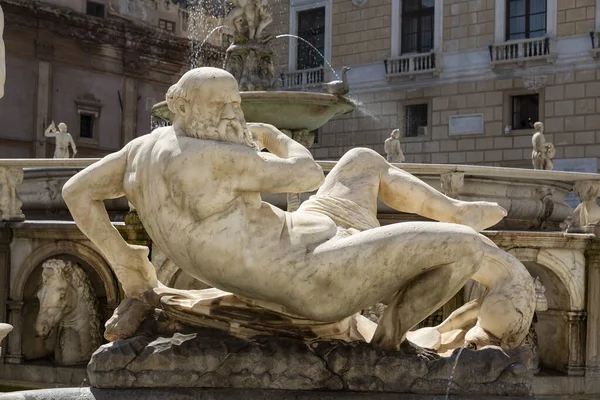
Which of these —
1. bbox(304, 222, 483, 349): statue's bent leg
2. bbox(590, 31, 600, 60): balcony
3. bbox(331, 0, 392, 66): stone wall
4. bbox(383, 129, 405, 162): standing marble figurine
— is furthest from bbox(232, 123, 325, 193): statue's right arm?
bbox(331, 0, 392, 66): stone wall

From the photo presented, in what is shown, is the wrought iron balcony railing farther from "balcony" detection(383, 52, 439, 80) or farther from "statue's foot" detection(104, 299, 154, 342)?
"statue's foot" detection(104, 299, 154, 342)

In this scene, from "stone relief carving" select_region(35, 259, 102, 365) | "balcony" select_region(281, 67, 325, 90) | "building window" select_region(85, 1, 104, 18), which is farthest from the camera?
"building window" select_region(85, 1, 104, 18)

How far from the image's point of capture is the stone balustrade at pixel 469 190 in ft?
27.8

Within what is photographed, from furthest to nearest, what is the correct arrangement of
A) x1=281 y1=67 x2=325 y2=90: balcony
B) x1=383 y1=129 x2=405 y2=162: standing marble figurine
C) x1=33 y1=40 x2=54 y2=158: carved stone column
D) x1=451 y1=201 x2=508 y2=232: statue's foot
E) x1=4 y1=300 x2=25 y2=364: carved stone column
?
x1=33 y1=40 x2=54 y2=158: carved stone column → x1=281 y1=67 x2=325 y2=90: balcony → x1=383 y1=129 x2=405 y2=162: standing marble figurine → x1=4 y1=300 x2=25 y2=364: carved stone column → x1=451 y1=201 x2=508 y2=232: statue's foot

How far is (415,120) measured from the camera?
26.4 meters

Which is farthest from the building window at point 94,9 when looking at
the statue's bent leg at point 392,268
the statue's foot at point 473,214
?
the statue's bent leg at point 392,268

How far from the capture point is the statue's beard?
12.3 ft

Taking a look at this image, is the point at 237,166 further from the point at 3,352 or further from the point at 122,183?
the point at 3,352

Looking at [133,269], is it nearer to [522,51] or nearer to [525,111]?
[522,51]

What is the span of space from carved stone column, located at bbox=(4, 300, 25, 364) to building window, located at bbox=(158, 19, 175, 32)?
2774cm

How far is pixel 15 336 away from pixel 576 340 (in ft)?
17.1

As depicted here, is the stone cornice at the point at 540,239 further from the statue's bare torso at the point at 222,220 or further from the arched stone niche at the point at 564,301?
the statue's bare torso at the point at 222,220

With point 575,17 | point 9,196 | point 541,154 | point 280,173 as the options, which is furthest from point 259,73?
point 575,17

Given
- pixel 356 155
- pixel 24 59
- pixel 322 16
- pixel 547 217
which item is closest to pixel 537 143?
pixel 547 217
